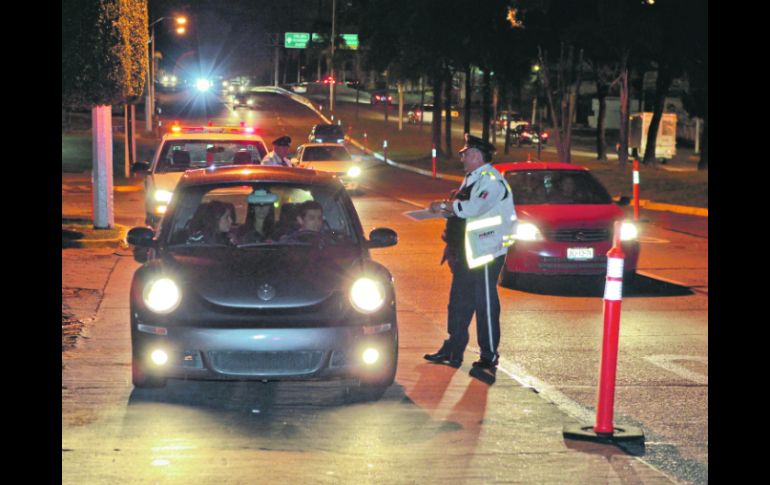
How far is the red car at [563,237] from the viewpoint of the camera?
50.3 ft

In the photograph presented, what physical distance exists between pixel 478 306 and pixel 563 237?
557 cm

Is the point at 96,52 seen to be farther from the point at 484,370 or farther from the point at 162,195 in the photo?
the point at 484,370

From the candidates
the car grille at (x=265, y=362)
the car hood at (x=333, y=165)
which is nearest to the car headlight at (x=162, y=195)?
the car grille at (x=265, y=362)

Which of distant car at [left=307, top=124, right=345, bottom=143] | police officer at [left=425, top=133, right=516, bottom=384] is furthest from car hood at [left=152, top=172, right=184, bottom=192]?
distant car at [left=307, top=124, right=345, bottom=143]

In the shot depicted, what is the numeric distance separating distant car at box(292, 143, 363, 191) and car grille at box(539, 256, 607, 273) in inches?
708

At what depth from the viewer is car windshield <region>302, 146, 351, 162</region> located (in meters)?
34.6

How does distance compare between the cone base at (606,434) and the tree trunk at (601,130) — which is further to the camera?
the tree trunk at (601,130)

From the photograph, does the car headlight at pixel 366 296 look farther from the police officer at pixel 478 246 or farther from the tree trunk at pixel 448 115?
the tree trunk at pixel 448 115

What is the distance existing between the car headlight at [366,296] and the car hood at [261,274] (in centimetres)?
8

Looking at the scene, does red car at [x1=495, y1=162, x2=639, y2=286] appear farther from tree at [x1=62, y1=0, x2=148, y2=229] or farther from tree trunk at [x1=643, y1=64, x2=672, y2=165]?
tree trunk at [x1=643, y1=64, x2=672, y2=165]
